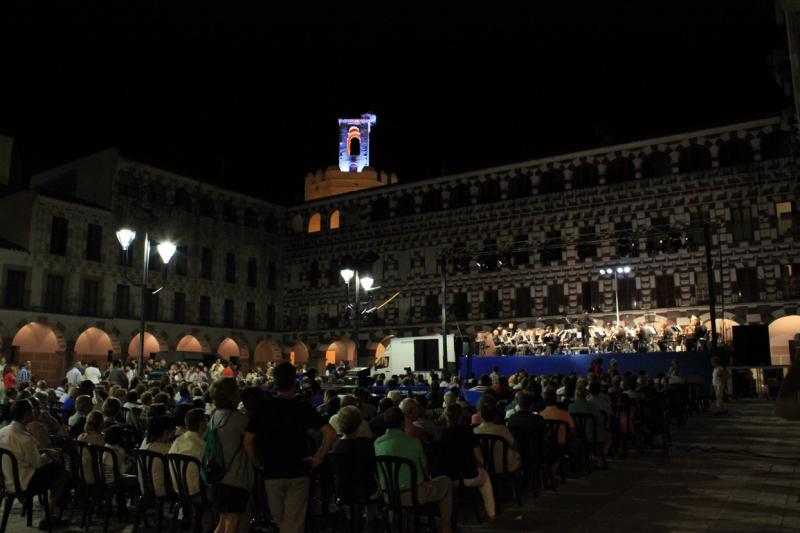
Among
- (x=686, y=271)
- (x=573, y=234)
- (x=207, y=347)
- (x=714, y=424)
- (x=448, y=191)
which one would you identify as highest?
(x=448, y=191)

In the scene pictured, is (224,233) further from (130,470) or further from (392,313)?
(130,470)

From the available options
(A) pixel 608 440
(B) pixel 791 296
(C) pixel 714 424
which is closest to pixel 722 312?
(B) pixel 791 296

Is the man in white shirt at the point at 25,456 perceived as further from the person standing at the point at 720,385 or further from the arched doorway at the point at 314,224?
the arched doorway at the point at 314,224

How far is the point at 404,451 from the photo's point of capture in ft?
21.5

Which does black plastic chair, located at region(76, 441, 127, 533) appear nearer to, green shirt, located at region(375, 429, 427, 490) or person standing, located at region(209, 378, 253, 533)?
person standing, located at region(209, 378, 253, 533)

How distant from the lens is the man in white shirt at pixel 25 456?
721 cm

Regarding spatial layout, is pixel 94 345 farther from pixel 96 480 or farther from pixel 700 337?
pixel 96 480

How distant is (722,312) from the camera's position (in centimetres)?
2967

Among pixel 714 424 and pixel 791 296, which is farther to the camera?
pixel 791 296

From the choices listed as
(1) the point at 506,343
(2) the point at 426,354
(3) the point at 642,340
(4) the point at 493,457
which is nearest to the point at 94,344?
(2) the point at 426,354

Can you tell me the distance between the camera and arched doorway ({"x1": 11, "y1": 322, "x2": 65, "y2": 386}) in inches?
1315

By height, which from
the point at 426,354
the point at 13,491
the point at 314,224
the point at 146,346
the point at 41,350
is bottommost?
the point at 13,491

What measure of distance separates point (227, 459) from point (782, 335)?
32891mm

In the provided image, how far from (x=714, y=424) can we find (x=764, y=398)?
358 inches
